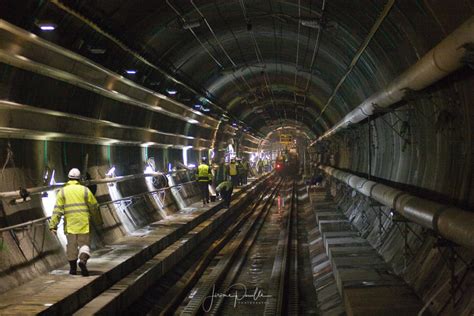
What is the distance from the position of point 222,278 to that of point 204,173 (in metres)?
7.79

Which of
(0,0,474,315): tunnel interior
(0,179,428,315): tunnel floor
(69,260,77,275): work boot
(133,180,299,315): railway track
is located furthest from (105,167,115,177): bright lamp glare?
(69,260,77,275): work boot

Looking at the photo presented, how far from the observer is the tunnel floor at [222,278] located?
7.00m

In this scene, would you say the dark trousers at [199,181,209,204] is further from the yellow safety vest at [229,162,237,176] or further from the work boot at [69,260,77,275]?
the work boot at [69,260,77,275]

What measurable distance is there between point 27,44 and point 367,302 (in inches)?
216

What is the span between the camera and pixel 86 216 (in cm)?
806

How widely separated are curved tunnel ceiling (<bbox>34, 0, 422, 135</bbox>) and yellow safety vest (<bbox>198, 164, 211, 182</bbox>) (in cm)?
286

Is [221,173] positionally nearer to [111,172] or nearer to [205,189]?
[205,189]

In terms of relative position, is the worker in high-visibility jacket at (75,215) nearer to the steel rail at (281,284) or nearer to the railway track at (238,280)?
the railway track at (238,280)

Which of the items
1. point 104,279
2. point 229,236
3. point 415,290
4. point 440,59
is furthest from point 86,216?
point 229,236

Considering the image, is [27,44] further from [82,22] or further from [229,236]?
[229,236]

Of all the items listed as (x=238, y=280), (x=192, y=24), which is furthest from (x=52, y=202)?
(x=192, y=24)

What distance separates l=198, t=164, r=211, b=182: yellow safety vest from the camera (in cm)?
1876

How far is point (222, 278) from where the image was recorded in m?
11.3

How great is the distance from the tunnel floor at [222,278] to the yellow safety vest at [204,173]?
1706 millimetres
